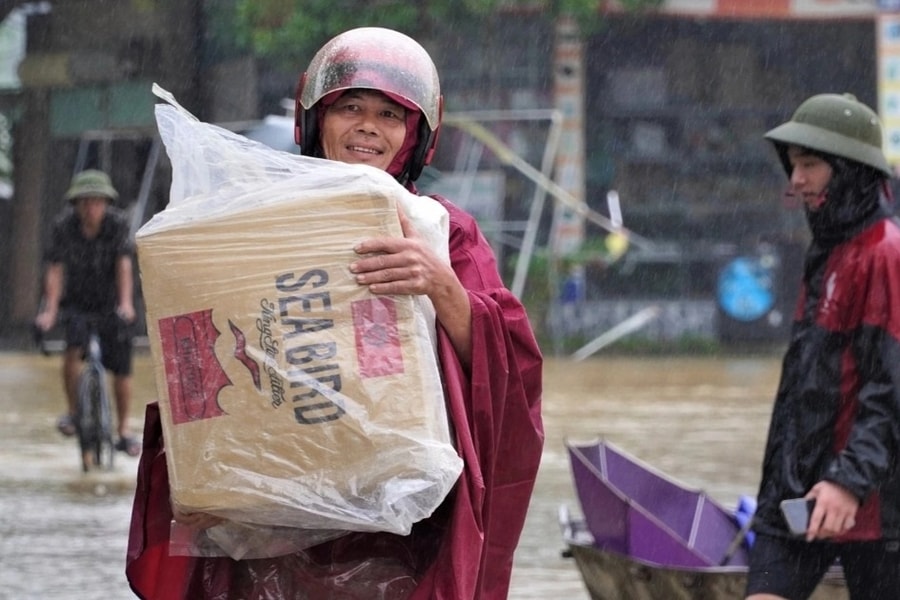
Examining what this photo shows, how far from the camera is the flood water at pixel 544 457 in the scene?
7.69 metres

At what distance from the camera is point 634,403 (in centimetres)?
1551

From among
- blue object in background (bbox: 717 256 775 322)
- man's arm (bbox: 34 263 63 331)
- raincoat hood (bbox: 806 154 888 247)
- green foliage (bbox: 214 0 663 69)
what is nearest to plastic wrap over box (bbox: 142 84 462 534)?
raincoat hood (bbox: 806 154 888 247)

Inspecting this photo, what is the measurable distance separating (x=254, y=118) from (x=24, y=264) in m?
3.69

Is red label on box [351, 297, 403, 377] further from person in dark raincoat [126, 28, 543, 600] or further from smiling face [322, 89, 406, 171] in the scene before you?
smiling face [322, 89, 406, 171]

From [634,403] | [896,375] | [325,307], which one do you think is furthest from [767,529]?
[634,403]

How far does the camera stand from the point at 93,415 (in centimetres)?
1098

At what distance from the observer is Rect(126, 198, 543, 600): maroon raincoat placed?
285cm

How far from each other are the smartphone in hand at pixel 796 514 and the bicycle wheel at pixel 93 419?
24.0 ft

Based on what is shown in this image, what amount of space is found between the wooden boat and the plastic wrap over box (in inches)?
97.2

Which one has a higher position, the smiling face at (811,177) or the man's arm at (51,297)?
the smiling face at (811,177)

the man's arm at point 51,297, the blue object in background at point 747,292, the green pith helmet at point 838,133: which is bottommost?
the blue object in background at point 747,292

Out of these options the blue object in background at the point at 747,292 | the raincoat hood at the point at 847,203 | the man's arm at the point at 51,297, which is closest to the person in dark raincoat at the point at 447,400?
the raincoat hood at the point at 847,203

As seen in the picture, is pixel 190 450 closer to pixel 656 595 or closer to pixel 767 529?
pixel 767 529

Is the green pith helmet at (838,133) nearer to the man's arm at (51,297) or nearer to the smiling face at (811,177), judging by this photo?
the smiling face at (811,177)
